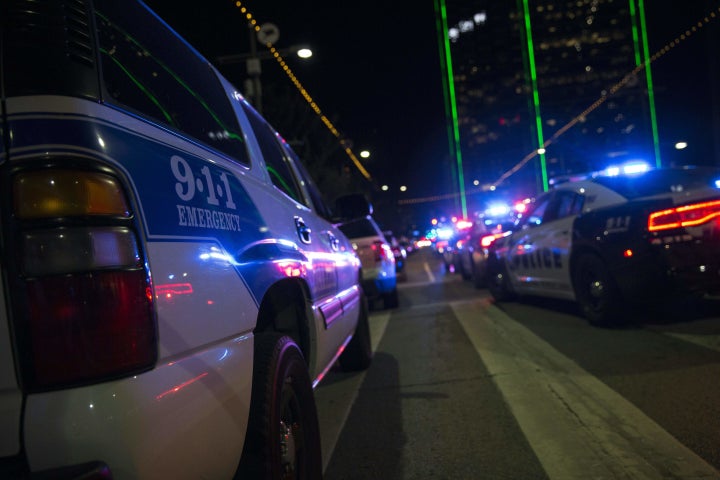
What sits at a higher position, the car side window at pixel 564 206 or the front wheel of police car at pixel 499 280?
the car side window at pixel 564 206

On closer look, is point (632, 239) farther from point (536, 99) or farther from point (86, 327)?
point (536, 99)

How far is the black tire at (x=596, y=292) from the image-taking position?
239 inches

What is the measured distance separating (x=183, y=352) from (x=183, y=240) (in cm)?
33

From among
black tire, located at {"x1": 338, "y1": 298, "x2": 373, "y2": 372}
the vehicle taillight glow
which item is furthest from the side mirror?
the vehicle taillight glow

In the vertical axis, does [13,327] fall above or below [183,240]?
below

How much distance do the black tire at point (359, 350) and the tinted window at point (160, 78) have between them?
3.03 m

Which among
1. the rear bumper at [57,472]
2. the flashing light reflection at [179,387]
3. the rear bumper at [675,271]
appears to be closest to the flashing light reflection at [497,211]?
the rear bumper at [675,271]

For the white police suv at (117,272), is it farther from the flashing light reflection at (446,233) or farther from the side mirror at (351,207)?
the flashing light reflection at (446,233)

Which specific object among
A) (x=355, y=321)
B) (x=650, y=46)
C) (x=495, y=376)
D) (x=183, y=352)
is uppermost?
(x=650, y=46)

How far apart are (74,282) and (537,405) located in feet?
11.8

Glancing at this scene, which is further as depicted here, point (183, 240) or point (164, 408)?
point (183, 240)

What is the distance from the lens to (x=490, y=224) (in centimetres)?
1288

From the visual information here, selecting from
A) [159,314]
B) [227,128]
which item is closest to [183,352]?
[159,314]

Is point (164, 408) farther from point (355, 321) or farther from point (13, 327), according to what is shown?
point (355, 321)
